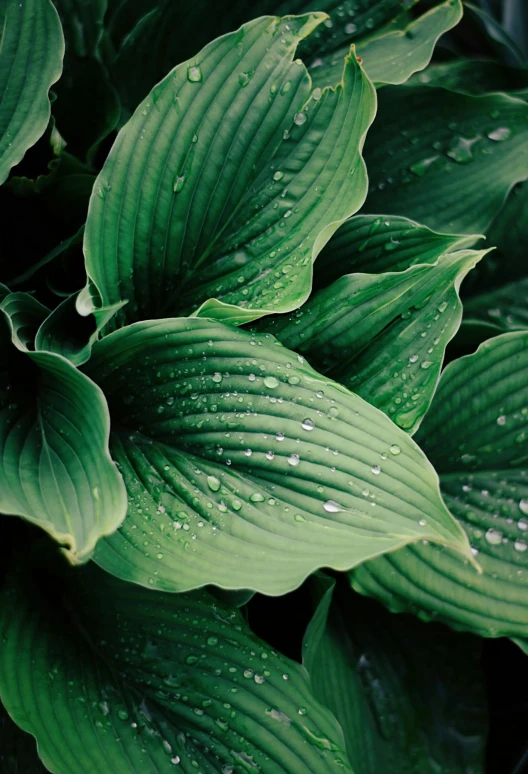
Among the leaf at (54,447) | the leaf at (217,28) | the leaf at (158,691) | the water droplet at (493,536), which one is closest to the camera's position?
the leaf at (54,447)

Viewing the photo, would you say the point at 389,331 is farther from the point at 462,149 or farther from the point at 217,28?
the point at 217,28

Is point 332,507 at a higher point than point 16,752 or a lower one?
higher

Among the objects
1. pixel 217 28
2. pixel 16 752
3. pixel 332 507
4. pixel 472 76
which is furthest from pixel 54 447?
pixel 472 76

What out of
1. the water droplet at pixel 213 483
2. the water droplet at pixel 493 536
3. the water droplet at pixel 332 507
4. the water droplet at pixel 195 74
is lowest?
the water droplet at pixel 493 536

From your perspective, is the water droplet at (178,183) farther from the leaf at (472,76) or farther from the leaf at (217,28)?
the leaf at (472,76)

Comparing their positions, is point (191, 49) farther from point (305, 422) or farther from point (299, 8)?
point (305, 422)

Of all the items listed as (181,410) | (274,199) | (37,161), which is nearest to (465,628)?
(181,410)

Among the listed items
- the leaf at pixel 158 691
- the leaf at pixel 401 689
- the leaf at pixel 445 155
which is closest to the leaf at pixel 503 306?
the leaf at pixel 445 155
